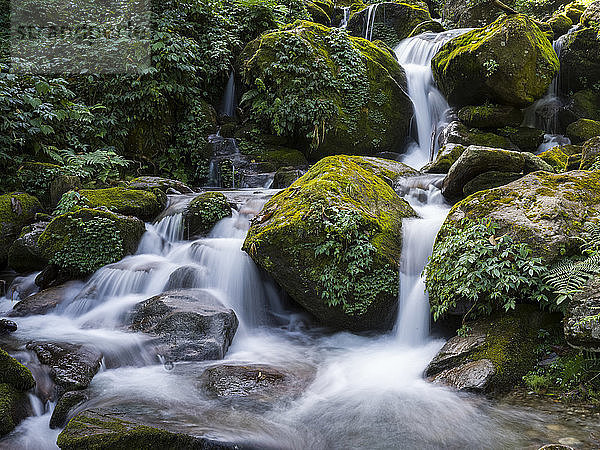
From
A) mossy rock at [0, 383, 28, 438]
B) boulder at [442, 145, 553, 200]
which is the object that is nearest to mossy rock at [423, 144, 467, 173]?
boulder at [442, 145, 553, 200]

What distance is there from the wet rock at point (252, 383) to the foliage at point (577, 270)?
2.54 meters

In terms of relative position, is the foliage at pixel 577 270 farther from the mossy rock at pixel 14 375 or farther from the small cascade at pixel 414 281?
the mossy rock at pixel 14 375

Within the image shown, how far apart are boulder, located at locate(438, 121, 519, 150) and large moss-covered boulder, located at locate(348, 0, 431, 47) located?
397 inches

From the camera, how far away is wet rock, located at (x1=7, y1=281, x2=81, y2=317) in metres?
5.70

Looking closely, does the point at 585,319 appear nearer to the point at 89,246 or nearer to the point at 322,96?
the point at 89,246

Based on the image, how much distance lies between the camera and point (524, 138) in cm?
1077

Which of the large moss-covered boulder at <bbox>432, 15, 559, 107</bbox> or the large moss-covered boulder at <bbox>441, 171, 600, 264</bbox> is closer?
the large moss-covered boulder at <bbox>441, 171, 600, 264</bbox>

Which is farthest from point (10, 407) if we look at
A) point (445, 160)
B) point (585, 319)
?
point (445, 160)

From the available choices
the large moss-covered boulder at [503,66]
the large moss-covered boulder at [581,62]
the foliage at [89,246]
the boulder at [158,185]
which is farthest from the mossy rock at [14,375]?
the large moss-covered boulder at [581,62]

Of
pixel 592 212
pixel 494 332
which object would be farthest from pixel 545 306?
pixel 592 212

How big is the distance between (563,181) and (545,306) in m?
1.84

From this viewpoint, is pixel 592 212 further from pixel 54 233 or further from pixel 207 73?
pixel 207 73

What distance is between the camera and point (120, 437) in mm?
2686

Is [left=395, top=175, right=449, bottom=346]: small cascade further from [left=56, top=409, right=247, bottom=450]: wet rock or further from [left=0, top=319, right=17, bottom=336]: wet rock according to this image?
[left=0, top=319, right=17, bottom=336]: wet rock
